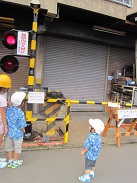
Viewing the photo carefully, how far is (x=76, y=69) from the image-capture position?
30.9 ft

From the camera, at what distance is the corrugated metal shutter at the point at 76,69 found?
29.2ft

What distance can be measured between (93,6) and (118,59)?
369 centimetres

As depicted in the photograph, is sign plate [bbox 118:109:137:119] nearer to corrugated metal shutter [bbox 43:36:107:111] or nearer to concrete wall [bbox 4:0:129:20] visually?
concrete wall [bbox 4:0:129:20]

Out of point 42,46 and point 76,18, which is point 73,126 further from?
point 76,18

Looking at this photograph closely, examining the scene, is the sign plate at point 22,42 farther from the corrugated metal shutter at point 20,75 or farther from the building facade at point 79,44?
the corrugated metal shutter at point 20,75

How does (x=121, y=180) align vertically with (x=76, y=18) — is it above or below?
below

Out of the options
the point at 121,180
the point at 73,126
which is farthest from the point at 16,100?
the point at 73,126

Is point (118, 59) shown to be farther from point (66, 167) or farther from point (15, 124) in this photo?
point (15, 124)

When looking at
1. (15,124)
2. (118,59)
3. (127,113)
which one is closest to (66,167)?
(15,124)

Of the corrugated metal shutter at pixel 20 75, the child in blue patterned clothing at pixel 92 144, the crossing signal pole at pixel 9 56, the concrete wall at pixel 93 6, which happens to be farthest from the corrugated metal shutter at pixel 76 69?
the child in blue patterned clothing at pixel 92 144

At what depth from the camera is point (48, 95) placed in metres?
5.24

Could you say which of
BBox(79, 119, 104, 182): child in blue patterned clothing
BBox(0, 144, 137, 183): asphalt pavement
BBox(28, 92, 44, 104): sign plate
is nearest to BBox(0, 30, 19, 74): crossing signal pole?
BBox(28, 92, 44, 104): sign plate

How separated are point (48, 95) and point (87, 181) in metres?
Answer: 2.42

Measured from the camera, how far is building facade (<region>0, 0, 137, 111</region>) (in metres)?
7.48
